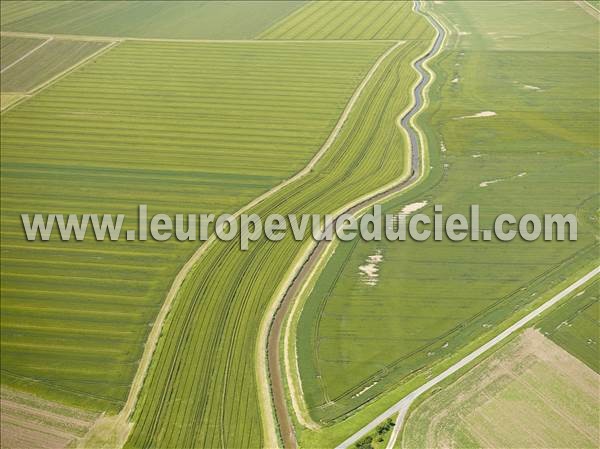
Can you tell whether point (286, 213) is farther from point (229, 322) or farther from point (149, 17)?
point (149, 17)

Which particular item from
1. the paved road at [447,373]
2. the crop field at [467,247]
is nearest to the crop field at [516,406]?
the paved road at [447,373]

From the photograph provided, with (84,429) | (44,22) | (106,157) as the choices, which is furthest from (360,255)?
(44,22)

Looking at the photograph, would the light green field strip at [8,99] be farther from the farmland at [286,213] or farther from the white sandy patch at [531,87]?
the white sandy patch at [531,87]

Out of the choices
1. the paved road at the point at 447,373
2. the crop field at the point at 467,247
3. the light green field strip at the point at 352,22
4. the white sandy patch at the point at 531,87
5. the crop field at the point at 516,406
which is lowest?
the crop field at the point at 516,406

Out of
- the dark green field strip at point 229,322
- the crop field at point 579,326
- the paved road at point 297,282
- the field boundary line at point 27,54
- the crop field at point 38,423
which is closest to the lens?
the crop field at point 38,423

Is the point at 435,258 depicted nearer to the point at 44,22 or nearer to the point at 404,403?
the point at 404,403

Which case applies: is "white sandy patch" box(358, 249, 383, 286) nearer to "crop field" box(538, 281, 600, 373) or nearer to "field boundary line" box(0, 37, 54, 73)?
"crop field" box(538, 281, 600, 373)

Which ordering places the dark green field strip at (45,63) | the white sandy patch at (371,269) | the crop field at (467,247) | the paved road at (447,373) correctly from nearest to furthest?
the paved road at (447,373)
the crop field at (467,247)
the white sandy patch at (371,269)
the dark green field strip at (45,63)

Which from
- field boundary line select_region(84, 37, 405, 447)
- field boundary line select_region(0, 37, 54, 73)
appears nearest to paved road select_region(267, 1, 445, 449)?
field boundary line select_region(84, 37, 405, 447)
